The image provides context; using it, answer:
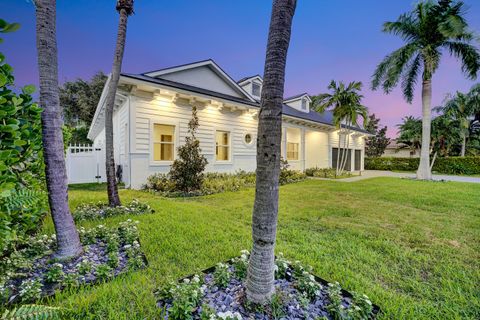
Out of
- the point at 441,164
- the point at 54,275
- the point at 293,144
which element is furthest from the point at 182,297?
the point at 441,164

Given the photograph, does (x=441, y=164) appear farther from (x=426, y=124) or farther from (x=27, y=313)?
(x=27, y=313)

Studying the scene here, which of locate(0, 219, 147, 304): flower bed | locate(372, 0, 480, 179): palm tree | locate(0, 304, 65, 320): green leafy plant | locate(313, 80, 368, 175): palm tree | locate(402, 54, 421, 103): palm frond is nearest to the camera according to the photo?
locate(0, 304, 65, 320): green leafy plant

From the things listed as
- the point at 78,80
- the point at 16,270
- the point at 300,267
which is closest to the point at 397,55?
the point at 300,267

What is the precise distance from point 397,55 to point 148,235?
15.8m

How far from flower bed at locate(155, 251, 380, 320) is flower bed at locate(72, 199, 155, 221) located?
304 cm

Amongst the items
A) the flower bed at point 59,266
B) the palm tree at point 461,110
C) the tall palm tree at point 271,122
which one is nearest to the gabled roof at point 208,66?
the flower bed at point 59,266

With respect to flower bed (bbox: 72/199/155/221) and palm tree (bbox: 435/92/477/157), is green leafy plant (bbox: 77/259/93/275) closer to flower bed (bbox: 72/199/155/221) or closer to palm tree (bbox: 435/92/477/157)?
flower bed (bbox: 72/199/155/221)

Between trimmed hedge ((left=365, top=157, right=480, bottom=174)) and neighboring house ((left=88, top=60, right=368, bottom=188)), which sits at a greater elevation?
neighboring house ((left=88, top=60, right=368, bottom=188))

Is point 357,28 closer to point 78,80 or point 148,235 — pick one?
point 148,235

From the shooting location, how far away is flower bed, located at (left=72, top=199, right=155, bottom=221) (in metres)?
4.00

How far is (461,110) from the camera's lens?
21.6 metres

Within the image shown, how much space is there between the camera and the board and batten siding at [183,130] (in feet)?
25.2

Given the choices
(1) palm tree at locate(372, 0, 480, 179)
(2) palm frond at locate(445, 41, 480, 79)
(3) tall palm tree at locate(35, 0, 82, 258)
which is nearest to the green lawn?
(3) tall palm tree at locate(35, 0, 82, 258)

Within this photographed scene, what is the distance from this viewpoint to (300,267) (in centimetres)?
213
